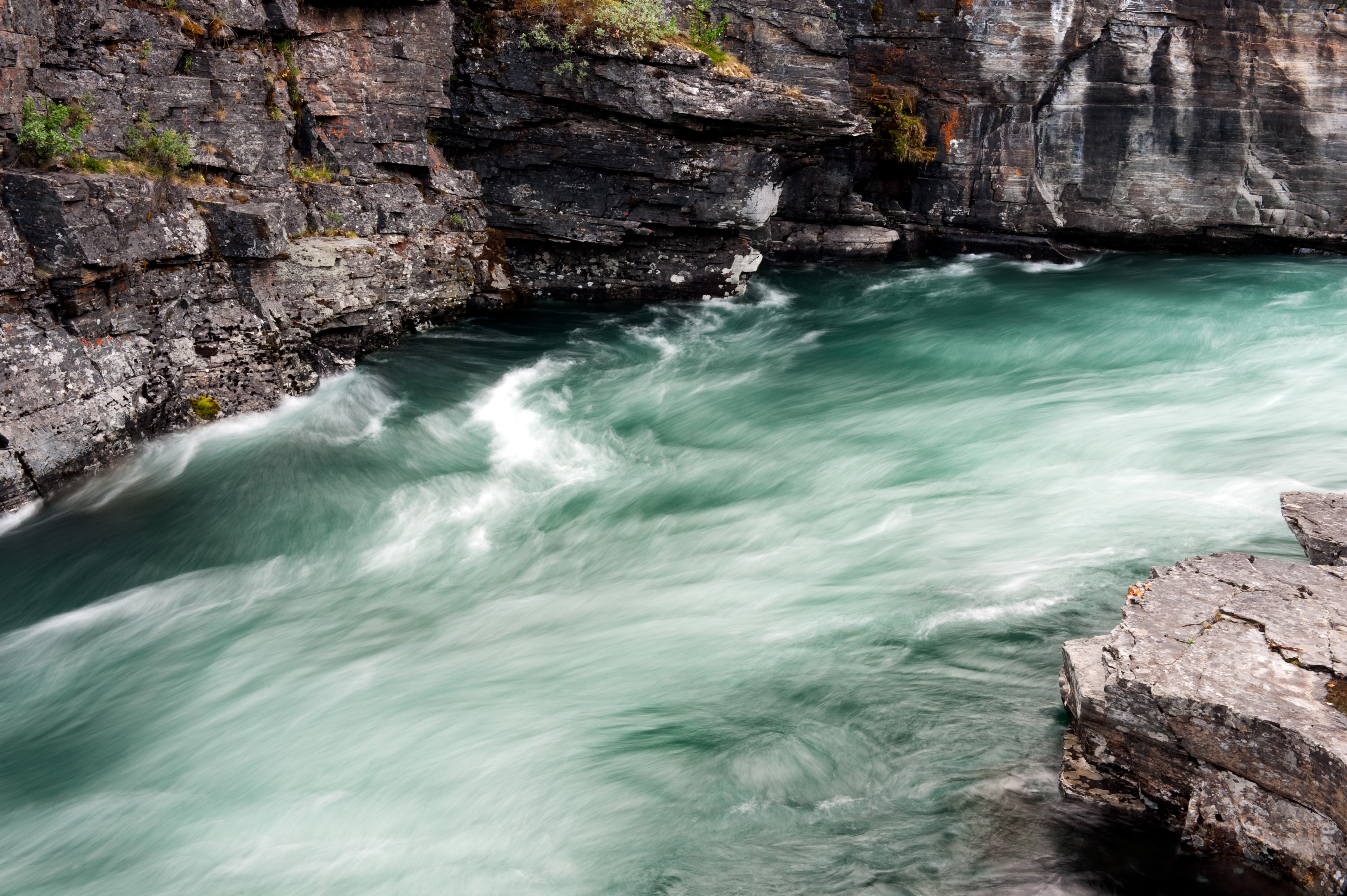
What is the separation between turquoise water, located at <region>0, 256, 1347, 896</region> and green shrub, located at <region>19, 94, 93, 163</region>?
262 centimetres

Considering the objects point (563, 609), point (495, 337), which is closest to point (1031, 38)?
point (495, 337)

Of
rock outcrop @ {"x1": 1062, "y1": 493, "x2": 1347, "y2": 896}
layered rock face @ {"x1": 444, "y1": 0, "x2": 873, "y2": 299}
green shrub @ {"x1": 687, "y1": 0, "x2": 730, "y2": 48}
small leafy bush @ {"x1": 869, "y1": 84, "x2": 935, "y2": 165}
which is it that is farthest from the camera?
small leafy bush @ {"x1": 869, "y1": 84, "x2": 935, "y2": 165}

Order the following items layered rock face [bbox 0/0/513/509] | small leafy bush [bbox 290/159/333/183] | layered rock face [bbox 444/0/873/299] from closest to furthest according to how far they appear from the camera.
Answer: layered rock face [bbox 0/0/513/509] < small leafy bush [bbox 290/159/333/183] < layered rock face [bbox 444/0/873/299]

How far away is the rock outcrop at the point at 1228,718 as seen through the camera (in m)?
3.54

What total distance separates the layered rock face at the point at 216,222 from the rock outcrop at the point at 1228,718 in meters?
7.87

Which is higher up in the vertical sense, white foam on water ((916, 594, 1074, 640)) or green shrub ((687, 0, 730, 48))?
green shrub ((687, 0, 730, 48))

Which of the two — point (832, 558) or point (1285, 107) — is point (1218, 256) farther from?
point (832, 558)

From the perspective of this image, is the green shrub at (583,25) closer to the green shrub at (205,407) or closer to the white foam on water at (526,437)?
the white foam on water at (526,437)

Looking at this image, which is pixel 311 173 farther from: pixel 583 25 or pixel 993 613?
pixel 993 613

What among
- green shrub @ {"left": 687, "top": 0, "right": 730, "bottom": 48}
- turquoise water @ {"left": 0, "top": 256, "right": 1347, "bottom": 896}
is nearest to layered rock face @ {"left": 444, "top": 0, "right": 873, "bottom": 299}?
green shrub @ {"left": 687, "top": 0, "right": 730, "bottom": 48}

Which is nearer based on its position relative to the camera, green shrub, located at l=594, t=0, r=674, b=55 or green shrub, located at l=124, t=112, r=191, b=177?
green shrub, located at l=124, t=112, r=191, b=177

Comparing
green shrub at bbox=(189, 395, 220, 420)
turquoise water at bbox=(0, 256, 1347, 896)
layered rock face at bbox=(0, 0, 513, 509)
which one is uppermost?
layered rock face at bbox=(0, 0, 513, 509)

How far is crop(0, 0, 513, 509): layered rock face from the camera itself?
740cm

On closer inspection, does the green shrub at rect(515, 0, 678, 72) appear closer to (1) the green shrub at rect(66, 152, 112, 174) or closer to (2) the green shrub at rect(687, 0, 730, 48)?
(2) the green shrub at rect(687, 0, 730, 48)
